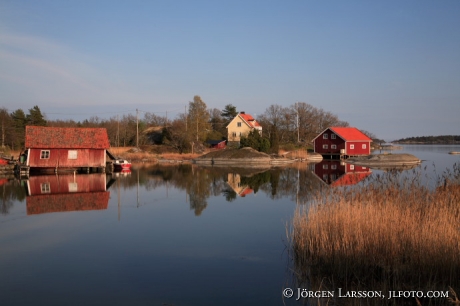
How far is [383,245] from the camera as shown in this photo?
8.08 meters

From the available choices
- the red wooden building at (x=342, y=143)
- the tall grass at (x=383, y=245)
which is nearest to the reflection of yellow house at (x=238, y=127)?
the red wooden building at (x=342, y=143)

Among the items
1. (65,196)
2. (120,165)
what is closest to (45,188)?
(65,196)

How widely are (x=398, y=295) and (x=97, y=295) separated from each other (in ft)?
17.0

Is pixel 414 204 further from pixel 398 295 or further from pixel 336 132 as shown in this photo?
pixel 336 132

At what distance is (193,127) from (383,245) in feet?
185

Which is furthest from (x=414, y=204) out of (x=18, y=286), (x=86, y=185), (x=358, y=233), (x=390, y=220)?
(x=86, y=185)

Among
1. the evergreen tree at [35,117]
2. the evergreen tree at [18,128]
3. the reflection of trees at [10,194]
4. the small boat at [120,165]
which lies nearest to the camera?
the reflection of trees at [10,194]

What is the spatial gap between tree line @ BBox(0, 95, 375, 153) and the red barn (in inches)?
624

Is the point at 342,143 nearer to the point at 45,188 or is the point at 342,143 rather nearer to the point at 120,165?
the point at 120,165

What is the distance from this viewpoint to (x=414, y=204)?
9.83 meters

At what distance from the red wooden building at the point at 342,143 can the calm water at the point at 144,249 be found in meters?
39.5

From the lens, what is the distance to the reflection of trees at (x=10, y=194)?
17375mm

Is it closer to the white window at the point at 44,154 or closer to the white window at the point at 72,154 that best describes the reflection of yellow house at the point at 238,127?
the white window at the point at 72,154

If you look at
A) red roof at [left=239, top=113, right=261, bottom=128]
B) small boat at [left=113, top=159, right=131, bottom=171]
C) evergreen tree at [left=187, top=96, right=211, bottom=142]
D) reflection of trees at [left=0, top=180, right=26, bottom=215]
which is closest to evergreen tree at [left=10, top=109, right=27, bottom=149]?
small boat at [left=113, top=159, right=131, bottom=171]
